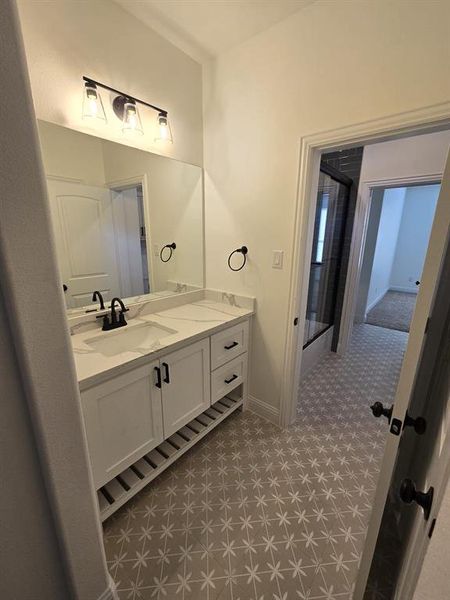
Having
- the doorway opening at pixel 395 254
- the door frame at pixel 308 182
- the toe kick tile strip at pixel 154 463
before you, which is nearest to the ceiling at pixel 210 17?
the door frame at pixel 308 182

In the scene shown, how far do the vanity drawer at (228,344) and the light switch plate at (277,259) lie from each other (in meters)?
0.49

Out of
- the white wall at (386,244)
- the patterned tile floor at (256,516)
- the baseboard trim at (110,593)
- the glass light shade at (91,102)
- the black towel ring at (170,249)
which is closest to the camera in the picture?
the baseboard trim at (110,593)

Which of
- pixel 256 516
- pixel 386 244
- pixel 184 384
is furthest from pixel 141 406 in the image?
pixel 386 244

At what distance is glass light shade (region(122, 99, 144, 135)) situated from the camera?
153 centimetres

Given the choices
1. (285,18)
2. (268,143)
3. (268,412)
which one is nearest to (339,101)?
(268,143)

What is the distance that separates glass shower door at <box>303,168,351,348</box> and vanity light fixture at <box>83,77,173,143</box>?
1499mm

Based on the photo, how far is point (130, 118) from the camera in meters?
1.55

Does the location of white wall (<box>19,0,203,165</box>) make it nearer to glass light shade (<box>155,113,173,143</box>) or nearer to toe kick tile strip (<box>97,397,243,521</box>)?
glass light shade (<box>155,113,173,143</box>)

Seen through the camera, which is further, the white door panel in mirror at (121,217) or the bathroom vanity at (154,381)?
the white door panel in mirror at (121,217)

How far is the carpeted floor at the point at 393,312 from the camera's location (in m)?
4.35

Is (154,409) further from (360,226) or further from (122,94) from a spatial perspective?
(360,226)

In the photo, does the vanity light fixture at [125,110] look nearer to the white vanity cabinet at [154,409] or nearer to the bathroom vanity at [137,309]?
the bathroom vanity at [137,309]

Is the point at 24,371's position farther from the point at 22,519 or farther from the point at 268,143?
the point at 268,143

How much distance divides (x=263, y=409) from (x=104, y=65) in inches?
97.5
